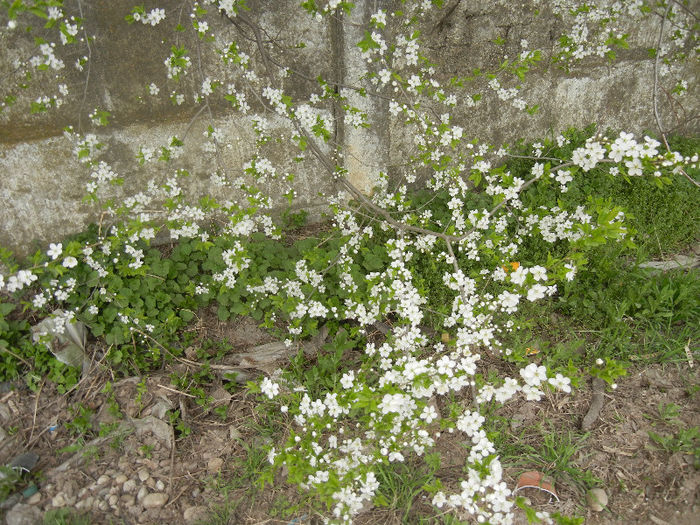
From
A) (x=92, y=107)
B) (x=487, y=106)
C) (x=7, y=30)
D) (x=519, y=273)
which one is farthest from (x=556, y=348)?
(x=7, y=30)

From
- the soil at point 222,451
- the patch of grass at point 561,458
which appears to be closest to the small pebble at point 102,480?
the soil at point 222,451

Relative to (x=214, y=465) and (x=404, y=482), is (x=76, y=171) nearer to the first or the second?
(x=214, y=465)

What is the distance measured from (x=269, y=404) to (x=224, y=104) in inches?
91.8

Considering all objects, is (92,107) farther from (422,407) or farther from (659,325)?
(659,325)

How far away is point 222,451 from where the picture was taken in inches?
124

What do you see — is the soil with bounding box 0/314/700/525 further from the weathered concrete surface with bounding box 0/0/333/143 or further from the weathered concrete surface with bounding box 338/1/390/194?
the weathered concrete surface with bounding box 338/1/390/194

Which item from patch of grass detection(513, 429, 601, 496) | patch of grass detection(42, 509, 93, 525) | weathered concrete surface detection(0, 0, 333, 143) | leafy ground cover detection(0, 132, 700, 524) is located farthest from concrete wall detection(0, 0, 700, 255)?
patch of grass detection(513, 429, 601, 496)

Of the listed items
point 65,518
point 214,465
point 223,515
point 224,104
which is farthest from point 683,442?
point 224,104

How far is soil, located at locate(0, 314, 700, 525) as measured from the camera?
278 cm

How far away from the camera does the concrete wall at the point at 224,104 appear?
11.1 ft

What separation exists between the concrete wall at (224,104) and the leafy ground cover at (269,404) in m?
0.53

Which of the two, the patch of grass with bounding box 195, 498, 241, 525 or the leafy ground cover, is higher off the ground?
the leafy ground cover

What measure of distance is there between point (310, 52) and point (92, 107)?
5.59ft

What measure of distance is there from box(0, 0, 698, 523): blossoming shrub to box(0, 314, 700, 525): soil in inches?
7.5
